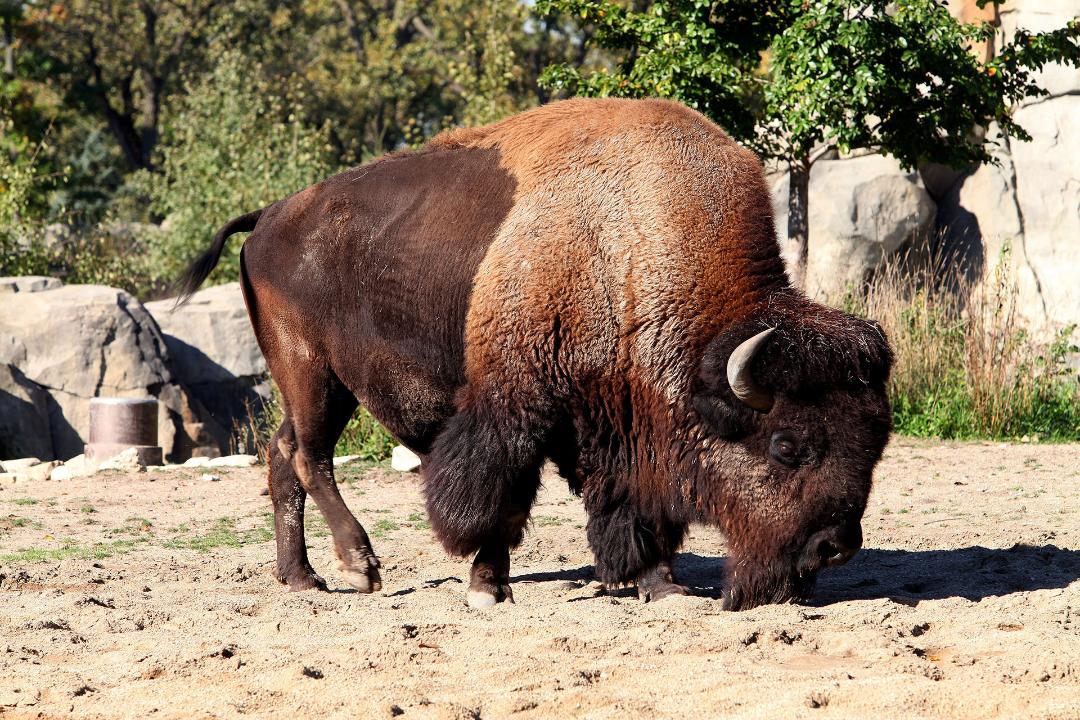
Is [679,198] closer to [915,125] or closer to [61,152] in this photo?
[915,125]

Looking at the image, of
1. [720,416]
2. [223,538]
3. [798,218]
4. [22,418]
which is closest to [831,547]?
[720,416]

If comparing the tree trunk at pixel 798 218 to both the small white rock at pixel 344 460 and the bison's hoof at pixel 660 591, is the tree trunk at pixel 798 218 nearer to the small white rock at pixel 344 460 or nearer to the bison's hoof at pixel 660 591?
the small white rock at pixel 344 460

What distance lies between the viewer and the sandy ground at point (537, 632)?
351 centimetres

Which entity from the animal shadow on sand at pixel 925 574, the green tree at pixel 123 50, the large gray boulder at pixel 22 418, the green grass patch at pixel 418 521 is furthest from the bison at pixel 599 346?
the green tree at pixel 123 50

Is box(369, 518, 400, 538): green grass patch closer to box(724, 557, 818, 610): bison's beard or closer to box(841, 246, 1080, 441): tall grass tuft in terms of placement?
box(724, 557, 818, 610): bison's beard

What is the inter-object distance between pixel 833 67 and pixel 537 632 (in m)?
7.12

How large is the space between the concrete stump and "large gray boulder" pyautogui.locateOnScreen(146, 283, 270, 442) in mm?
2599

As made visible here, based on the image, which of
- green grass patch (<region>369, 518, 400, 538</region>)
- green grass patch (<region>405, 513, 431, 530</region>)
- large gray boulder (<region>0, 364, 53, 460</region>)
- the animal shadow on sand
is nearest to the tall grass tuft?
the animal shadow on sand

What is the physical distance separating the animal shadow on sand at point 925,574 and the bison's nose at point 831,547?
0.30 meters

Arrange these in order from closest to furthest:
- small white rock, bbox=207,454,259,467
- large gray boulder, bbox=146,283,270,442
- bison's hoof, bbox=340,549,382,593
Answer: bison's hoof, bbox=340,549,382,593 → small white rock, bbox=207,454,259,467 → large gray boulder, bbox=146,283,270,442

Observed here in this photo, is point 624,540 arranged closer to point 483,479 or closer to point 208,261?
point 483,479

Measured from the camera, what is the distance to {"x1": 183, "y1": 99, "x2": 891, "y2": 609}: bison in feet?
14.8

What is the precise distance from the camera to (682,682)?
143 inches

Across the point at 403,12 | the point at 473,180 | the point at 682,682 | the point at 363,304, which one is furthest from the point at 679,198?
the point at 403,12
